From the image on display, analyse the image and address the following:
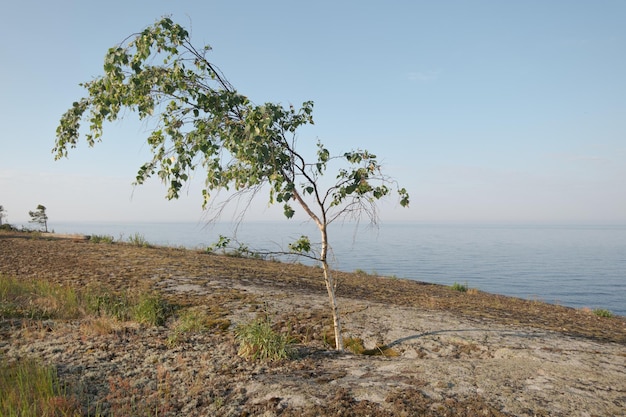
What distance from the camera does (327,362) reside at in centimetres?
536

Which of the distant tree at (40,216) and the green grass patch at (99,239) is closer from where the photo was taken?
the green grass patch at (99,239)

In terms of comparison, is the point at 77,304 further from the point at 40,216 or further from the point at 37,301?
the point at 40,216

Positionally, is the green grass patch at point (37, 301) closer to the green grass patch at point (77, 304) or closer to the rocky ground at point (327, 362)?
the green grass patch at point (77, 304)

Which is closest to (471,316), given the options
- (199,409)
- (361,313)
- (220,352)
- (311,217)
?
(361,313)

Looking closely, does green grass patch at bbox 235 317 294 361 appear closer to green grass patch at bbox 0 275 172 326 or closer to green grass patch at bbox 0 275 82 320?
green grass patch at bbox 0 275 172 326

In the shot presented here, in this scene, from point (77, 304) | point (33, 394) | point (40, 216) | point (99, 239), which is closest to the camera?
point (33, 394)

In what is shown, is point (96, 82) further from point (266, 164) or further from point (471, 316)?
point (471, 316)

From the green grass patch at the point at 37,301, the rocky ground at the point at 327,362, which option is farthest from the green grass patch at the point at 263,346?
the green grass patch at the point at 37,301

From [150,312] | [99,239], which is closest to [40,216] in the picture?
A: [99,239]

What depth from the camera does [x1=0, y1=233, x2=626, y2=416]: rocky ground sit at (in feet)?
13.1

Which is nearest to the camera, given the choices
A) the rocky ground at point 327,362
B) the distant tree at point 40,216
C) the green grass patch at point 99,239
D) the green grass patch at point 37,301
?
the rocky ground at point 327,362

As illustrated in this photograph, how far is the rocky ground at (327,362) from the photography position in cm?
398

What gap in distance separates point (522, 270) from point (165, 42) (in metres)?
46.5

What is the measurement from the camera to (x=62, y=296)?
309 inches
